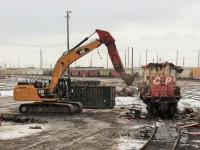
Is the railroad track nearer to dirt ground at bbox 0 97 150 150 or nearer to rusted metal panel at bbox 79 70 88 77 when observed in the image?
dirt ground at bbox 0 97 150 150

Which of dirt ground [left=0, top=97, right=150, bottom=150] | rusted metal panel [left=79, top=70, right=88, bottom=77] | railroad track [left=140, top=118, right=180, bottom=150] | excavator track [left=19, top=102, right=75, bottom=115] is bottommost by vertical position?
dirt ground [left=0, top=97, right=150, bottom=150]

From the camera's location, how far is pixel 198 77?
2982 inches

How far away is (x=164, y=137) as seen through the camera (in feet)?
41.0

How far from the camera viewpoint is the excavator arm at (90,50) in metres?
19.0

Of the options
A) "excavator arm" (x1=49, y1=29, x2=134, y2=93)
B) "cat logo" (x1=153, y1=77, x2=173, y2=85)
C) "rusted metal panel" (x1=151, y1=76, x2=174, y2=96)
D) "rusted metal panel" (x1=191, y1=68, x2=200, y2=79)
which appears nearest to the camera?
"rusted metal panel" (x1=151, y1=76, x2=174, y2=96)

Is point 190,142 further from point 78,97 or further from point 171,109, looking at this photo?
point 78,97

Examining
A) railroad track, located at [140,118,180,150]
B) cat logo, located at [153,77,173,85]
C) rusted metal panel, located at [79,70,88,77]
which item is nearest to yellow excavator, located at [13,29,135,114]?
cat logo, located at [153,77,173,85]

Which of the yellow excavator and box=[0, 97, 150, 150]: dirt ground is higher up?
the yellow excavator

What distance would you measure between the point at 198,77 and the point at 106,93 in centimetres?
5716

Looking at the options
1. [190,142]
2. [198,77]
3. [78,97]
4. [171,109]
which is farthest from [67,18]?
[198,77]

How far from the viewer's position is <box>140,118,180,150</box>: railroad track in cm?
1080

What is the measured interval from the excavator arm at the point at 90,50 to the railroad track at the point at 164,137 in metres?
4.24

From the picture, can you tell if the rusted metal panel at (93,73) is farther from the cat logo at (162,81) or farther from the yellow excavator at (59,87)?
the cat logo at (162,81)

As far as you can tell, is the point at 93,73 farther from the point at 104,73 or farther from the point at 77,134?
the point at 77,134
